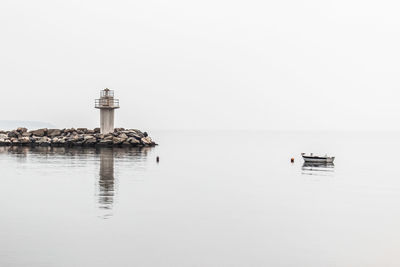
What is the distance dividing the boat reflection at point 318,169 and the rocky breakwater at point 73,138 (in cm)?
4359

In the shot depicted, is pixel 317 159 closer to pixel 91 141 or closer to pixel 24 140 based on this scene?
pixel 91 141

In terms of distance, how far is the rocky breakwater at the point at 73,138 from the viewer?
9512 centimetres

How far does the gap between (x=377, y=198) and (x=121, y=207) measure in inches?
908

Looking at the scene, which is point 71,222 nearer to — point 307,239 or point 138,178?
point 307,239

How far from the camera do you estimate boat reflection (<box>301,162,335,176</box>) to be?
195 ft

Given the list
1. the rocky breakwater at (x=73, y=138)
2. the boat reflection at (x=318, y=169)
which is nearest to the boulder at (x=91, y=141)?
the rocky breakwater at (x=73, y=138)

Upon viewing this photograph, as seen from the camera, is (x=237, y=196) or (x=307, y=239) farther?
(x=237, y=196)

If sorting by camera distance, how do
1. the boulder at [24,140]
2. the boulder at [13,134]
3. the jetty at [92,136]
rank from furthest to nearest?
1. the boulder at [13,134]
2. the boulder at [24,140]
3. the jetty at [92,136]

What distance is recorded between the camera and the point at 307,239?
75.8ft

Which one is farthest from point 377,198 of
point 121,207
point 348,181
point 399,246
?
point 121,207

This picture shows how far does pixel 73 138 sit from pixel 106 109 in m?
12.7

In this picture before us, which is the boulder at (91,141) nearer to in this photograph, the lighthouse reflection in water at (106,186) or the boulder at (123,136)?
the boulder at (123,136)

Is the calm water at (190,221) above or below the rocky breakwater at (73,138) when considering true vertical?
below

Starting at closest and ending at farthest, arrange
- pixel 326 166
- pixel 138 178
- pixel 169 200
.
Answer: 1. pixel 169 200
2. pixel 138 178
3. pixel 326 166
